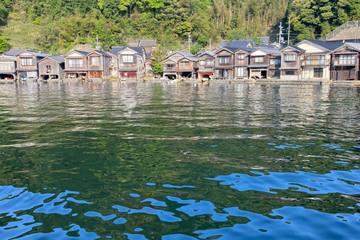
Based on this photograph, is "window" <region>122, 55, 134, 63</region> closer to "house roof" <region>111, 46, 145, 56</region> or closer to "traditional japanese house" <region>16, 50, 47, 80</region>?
"house roof" <region>111, 46, 145, 56</region>

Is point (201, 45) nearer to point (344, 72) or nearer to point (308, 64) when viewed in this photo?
point (308, 64)

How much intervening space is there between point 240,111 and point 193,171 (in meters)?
12.7

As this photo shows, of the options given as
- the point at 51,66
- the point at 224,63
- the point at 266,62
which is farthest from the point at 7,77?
the point at 266,62

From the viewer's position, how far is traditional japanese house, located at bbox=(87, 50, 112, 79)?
7156 centimetres

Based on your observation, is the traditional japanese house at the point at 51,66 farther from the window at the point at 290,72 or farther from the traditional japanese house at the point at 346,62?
the traditional japanese house at the point at 346,62

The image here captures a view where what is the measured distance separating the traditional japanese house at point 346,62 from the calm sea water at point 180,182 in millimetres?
48121

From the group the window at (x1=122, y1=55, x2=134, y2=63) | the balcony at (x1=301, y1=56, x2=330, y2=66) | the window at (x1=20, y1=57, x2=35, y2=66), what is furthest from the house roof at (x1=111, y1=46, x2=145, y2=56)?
the balcony at (x1=301, y1=56, x2=330, y2=66)

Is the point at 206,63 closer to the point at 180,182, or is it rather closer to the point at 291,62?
the point at 291,62

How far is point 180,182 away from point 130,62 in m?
66.9

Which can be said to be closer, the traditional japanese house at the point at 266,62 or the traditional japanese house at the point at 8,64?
the traditional japanese house at the point at 266,62

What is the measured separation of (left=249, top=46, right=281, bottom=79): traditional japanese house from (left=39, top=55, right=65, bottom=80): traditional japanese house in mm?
38508

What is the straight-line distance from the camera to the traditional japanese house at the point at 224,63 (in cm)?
6906

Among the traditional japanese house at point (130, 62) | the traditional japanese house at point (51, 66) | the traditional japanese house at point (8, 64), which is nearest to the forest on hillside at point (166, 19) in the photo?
the traditional japanese house at point (8, 64)

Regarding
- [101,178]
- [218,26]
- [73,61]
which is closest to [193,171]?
[101,178]
